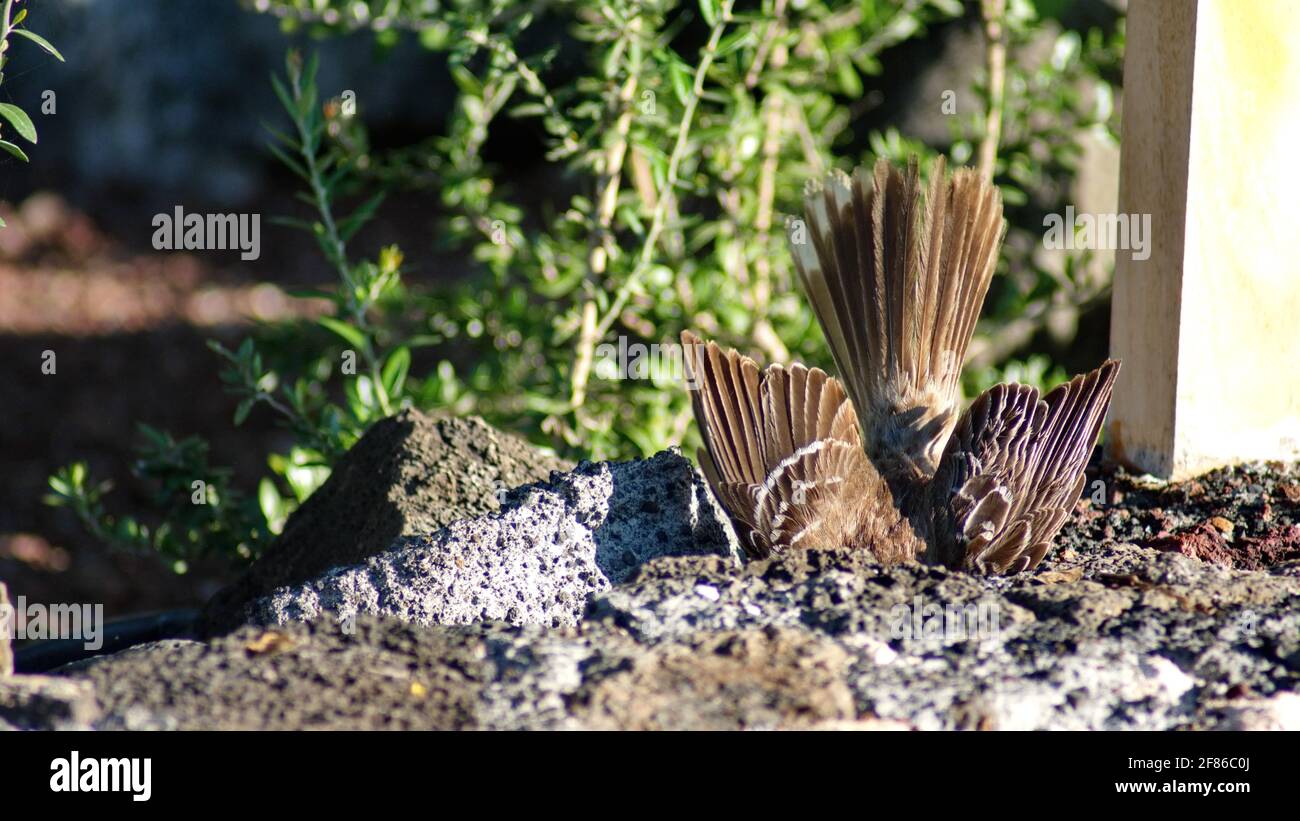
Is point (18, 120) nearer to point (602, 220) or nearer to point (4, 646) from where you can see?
point (4, 646)

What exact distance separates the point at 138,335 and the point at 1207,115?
6.64 metres

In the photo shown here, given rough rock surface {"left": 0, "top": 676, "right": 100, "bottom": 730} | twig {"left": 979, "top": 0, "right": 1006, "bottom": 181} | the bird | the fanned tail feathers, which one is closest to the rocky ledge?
rough rock surface {"left": 0, "top": 676, "right": 100, "bottom": 730}

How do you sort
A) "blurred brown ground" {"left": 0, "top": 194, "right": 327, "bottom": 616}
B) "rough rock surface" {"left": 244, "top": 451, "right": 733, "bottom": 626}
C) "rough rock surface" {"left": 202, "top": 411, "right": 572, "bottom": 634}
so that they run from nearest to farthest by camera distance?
"rough rock surface" {"left": 244, "top": 451, "right": 733, "bottom": 626}, "rough rock surface" {"left": 202, "top": 411, "right": 572, "bottom": 634}, "blurred brown ground" {"left": 0, "top": 194, "right": 327, "bottom": 616}

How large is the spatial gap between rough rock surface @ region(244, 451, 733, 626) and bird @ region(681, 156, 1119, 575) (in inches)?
4.3

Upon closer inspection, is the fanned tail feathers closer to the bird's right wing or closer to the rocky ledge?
the bird's right wing

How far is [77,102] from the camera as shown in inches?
323

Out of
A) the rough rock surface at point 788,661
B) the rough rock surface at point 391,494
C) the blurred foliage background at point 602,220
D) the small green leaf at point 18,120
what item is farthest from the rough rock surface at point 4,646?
the blurred foliage background at point 602,220

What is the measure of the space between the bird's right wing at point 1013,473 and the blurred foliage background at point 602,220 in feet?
3.67

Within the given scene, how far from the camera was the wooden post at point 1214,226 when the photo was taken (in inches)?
111

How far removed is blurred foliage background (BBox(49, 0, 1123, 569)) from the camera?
3.38m

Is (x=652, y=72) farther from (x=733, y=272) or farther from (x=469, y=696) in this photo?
(x=469, y=696)

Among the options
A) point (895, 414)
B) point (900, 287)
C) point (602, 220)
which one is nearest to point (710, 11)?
point (602, 220)

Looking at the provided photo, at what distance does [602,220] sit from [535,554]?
1.52 m

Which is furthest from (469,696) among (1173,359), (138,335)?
(138,335)
